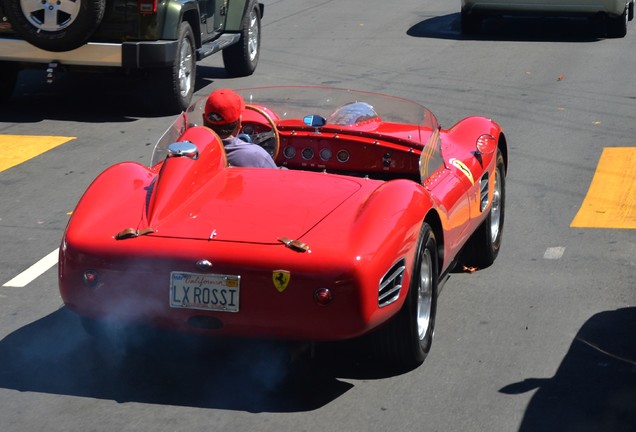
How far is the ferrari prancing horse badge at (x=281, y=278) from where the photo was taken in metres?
5.10

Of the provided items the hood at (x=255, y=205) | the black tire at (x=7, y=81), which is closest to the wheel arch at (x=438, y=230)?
Result: the hood at (x=255, y=205)

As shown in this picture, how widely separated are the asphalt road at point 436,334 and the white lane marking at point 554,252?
0.07 ft

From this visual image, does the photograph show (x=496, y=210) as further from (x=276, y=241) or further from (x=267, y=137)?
(x=276, y=241)

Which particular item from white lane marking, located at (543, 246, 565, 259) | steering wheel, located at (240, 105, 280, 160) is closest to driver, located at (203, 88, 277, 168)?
steering wheel, located at (240, 105, 280, 160)

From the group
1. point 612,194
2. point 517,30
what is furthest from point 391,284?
point 517,30

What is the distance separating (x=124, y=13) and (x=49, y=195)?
2.90 m

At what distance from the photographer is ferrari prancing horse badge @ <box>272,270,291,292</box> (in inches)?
201

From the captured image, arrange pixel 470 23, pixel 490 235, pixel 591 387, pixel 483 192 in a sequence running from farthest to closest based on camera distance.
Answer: pixel 470 23
pixel 490 235
pixel 483 192
pixel 591 387

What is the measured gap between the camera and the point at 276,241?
5.25 metres

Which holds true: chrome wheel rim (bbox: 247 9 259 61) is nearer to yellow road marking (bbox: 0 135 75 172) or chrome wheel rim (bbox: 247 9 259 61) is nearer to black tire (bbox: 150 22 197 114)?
black tire (bbox: 150 22 197 114)

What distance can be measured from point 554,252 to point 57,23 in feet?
19.1

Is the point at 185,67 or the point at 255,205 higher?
the point at 255,205

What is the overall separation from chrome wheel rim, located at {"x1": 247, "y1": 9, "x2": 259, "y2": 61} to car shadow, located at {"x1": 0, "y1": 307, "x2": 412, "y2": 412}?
8.95 meters

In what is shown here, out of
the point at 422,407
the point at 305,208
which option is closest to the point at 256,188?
the point at 305,208
